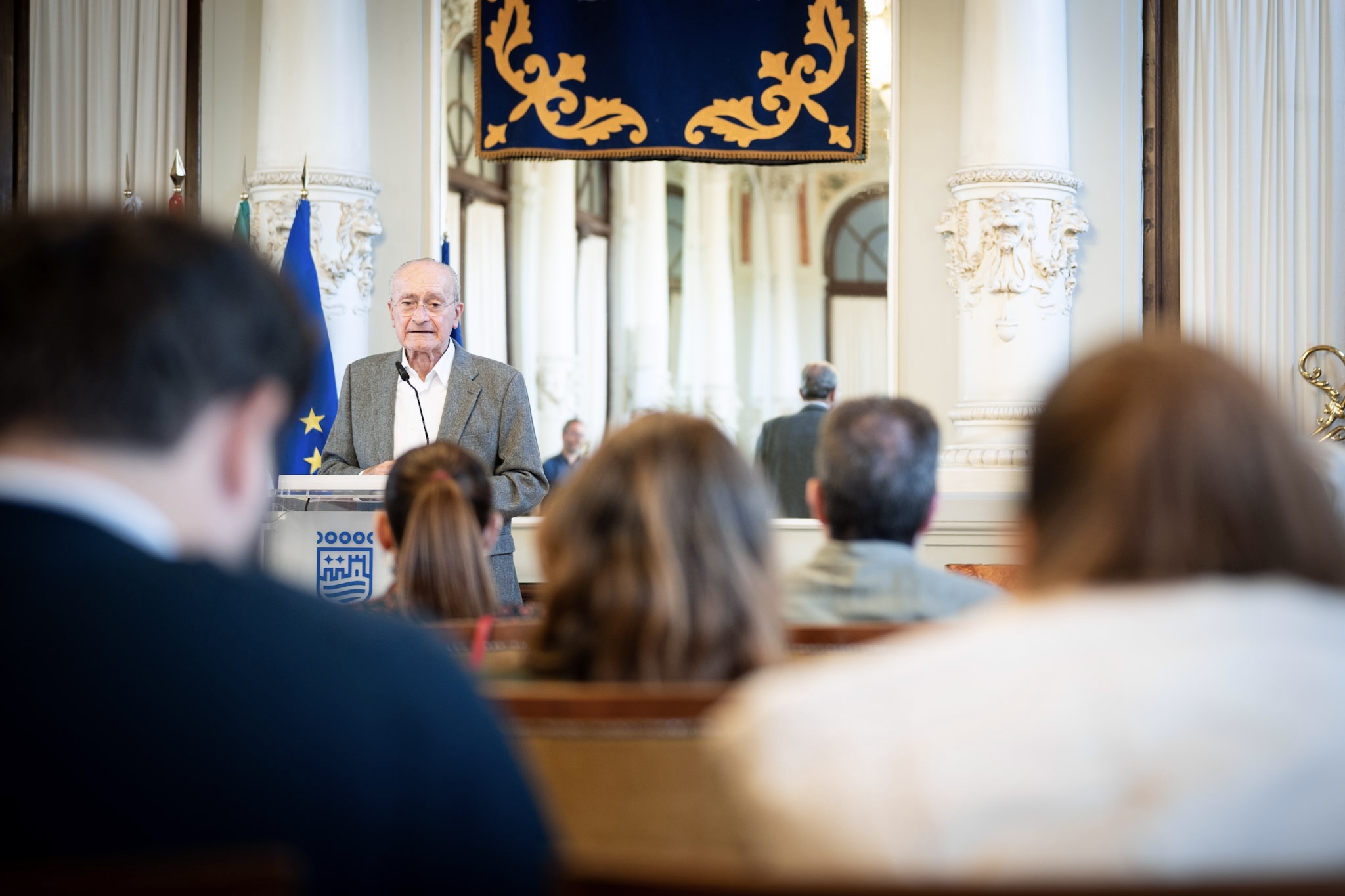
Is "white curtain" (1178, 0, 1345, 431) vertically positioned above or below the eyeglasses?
above

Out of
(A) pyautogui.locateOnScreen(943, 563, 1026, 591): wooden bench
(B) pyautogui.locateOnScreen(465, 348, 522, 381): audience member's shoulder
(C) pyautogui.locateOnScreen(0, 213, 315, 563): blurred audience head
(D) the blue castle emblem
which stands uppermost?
(B) pyautogui.locateOnScreen(465, 348, 522, 381): audience member's shoulder

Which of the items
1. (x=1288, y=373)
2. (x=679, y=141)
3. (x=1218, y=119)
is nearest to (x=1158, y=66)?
(x=1218, y=119)

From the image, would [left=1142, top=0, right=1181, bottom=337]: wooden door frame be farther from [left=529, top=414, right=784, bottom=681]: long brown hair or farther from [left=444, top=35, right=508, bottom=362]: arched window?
[left=529, top=414, right=784, bottom=681]: long brown hair

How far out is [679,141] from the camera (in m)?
5.77

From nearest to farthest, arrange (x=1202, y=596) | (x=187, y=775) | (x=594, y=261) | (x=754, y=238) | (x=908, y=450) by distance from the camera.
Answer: (x=187, y=775) < (x=1202, y=596) < (x=908, y=450) < (x=594, y=261) < (x=754, y=238)

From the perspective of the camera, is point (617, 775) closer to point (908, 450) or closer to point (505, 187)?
point (908, 450)

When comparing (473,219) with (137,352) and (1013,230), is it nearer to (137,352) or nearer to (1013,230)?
(1013,230)

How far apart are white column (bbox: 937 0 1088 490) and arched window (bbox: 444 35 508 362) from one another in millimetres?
3152

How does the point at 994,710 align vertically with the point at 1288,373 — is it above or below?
below

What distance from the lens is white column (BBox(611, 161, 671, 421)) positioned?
30.7 feet

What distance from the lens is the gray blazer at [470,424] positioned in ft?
11.9

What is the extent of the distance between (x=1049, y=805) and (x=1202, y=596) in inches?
7.1

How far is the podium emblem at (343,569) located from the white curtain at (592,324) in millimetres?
5935

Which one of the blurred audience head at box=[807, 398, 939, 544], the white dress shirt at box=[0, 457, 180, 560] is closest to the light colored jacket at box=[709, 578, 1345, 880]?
the white dress shirt at box=[0, 457, 180, 560]
